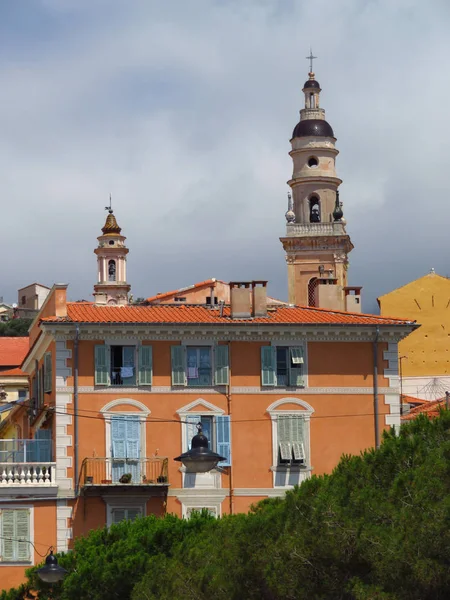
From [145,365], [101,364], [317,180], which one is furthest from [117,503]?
[317,180]

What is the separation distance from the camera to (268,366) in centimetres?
5428

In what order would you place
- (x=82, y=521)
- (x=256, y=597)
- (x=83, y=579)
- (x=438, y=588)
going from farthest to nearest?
(x=82, y=521)
(x=83, y=579)
(x=256, y=597)
(x=438, y=588)

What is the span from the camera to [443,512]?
31734 mm

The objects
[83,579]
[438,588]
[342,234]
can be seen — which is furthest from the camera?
[342,234]

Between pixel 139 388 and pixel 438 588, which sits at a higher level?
pixel 139 388

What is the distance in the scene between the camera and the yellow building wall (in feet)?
290

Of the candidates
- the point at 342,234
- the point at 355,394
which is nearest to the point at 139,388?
the point at 355,394

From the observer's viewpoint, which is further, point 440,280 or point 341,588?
point 440,280

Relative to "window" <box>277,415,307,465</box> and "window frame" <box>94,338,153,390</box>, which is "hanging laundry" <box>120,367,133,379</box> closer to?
"window frame" <box>94,338,153,390</box>

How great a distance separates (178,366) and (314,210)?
60873mm

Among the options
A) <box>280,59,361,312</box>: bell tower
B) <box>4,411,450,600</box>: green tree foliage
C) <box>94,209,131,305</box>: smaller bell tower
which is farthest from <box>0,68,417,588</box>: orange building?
<box>94,209,131,305</box>: smaller bell tower

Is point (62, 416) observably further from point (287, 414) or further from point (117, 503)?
point (287, 414)

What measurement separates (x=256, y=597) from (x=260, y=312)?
20408 mm

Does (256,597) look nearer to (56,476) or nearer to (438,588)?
(438,588)
